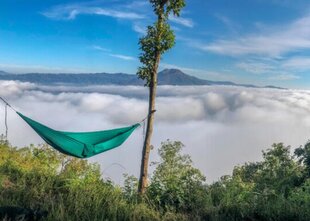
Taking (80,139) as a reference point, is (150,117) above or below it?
above

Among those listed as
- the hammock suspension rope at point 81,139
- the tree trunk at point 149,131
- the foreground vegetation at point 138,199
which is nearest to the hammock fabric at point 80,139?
the hammock suspension rope at point 81,139

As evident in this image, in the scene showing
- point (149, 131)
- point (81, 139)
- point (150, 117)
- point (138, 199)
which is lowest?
point (138, 199)

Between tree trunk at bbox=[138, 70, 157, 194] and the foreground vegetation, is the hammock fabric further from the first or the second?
the foreground vegetation

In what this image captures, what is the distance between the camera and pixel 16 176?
4.91 metres

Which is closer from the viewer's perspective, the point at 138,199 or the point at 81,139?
the point at 138,199

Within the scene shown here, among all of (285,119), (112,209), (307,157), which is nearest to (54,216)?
(112,209)

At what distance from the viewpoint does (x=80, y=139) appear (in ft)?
15.9

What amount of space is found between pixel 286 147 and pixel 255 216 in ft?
48.2

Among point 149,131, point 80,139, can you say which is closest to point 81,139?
point 80,139

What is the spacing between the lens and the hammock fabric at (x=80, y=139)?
475 centimetres

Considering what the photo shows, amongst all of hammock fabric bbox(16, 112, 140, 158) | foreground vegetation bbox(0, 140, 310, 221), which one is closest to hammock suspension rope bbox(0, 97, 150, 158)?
hammock fabric bbox(16, 112, 140, 158)

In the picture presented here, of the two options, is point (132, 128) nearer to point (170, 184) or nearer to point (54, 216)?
point (170, 184)

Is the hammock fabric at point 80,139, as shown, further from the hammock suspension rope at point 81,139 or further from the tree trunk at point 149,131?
the tree trunk at point 149,131

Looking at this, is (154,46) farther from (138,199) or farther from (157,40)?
(138,199)
